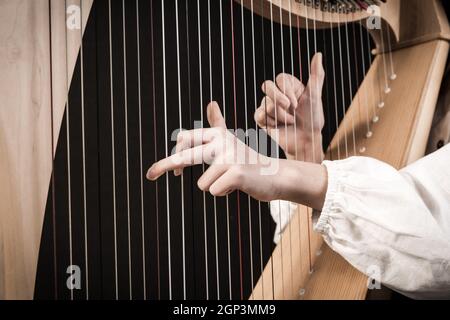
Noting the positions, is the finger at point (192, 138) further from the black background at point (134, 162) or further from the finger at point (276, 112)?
the black background at point (134, 162)

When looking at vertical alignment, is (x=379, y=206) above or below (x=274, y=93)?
below

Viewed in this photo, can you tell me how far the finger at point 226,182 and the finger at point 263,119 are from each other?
0.86 ft

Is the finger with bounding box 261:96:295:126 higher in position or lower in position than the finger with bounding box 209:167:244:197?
higher

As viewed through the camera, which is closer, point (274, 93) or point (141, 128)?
point (274, 93)

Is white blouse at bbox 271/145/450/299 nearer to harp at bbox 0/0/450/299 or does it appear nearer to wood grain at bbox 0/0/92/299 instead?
harp at bbox 0/0/450/299

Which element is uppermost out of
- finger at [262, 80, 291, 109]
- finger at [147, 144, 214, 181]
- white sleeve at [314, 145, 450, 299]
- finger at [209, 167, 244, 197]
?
→ finger at [262, 80, 291, 109]

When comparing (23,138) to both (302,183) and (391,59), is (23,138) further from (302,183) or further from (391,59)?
(391,59)

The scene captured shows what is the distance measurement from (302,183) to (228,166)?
139 millimetres

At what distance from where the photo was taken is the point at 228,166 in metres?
0.68

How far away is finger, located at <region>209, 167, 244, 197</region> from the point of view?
2.23 feet

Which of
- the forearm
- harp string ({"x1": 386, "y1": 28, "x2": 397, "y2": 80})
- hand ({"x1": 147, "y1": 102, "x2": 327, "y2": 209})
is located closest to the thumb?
hand ({"x1": 147, "y1": 102, "x2": 327, "y2": 209})

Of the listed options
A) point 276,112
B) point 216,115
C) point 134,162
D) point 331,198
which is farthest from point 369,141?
point 134,162
